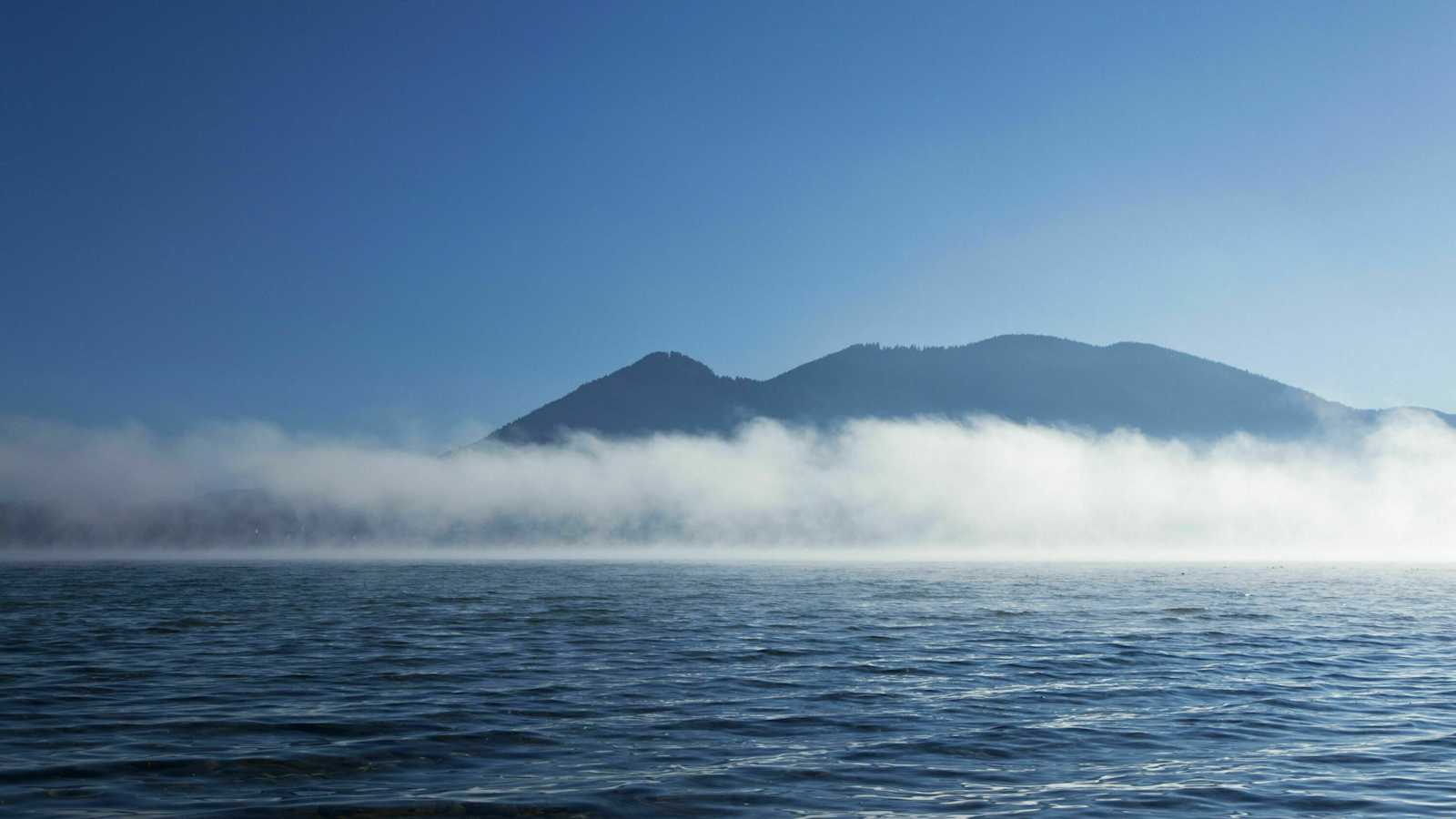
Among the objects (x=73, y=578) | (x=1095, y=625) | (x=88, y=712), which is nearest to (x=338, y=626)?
(x=88, y=712)

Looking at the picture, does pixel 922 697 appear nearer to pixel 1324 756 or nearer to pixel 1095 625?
pixel 1324 756

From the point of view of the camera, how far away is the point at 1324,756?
20.0 meters

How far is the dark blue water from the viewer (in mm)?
16469

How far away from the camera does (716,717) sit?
23312mm

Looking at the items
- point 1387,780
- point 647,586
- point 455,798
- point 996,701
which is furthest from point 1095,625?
point 647,586

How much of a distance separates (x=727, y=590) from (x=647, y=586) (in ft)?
33.3

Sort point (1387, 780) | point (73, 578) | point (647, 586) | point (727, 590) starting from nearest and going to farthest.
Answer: point (1387, 780), point (727, 590), point (647, 586), point (73, 578)

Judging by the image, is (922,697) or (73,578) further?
(73,578)

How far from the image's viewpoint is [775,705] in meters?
25.1

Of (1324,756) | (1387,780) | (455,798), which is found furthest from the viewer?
(1324,756)

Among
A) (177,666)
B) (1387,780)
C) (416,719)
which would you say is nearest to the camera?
(1387,780)

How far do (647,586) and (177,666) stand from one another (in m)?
63.1

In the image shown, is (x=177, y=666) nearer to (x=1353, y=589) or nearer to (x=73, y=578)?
(x=73, y=578)

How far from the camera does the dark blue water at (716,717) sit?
16.5 m
